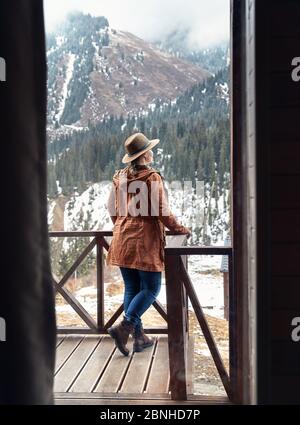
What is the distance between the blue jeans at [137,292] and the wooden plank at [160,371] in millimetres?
138

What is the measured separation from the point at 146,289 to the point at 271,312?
537 millimetres

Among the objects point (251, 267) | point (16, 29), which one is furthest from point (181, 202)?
point (16, 29)

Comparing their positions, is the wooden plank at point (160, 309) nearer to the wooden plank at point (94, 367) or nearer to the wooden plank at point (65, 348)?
the wooden plank at point (94, 367)

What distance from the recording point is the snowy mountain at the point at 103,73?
79.9 inches

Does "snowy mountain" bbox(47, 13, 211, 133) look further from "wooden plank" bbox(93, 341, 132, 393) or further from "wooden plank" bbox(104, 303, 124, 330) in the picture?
"wooden plank" bbox(93, 341, 132, 393)

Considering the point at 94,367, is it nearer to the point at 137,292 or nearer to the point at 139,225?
the point at 137,292

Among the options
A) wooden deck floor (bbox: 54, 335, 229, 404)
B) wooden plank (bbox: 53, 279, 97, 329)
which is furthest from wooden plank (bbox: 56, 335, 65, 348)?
wooden plank (bbox: 53, 279, 97, 329)

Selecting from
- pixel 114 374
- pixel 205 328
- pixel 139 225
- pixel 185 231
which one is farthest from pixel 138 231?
pixel 114 374

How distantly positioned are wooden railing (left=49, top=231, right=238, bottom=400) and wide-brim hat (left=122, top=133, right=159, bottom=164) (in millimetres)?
308

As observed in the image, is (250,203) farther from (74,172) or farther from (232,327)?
(74,172)

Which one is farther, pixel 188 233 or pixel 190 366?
pixel 190 366

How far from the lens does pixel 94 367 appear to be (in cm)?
211

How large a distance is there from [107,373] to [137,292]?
34 centimetres

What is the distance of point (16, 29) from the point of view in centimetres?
179
